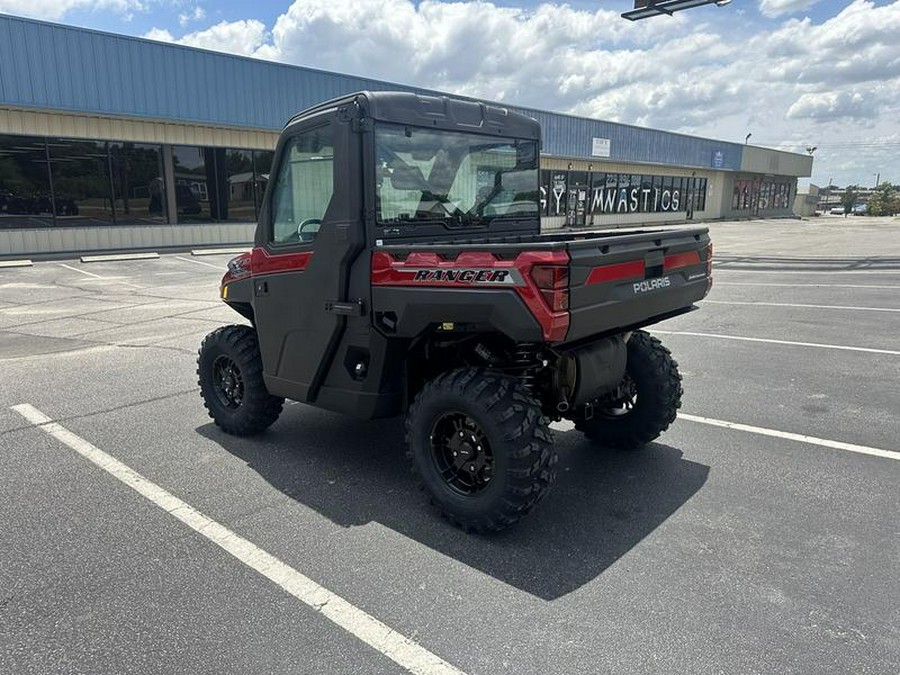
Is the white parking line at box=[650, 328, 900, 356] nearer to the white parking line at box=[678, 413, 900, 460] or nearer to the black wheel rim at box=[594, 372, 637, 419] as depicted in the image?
the white parking line at box=[678, 413, 900, 460]

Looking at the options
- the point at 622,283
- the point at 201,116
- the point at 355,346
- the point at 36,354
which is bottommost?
the point at 36,354

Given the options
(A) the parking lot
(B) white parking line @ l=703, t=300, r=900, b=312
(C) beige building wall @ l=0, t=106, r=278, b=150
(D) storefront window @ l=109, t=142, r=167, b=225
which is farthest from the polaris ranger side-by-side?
(D) storefront window @ l=109, t=142, r=167, b=225

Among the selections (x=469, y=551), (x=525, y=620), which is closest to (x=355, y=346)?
(x=469, y=551)

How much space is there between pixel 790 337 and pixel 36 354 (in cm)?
983

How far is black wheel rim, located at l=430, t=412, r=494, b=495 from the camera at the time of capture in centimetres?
344

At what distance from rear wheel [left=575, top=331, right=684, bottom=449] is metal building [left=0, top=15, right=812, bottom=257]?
1329 cm

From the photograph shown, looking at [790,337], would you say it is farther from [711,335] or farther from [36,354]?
[36,354]

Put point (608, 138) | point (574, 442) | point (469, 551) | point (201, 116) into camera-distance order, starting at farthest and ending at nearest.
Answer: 1. point (608, 138)
2. point (201, 116)
3. point (574, 442)
4. point (469, 551)

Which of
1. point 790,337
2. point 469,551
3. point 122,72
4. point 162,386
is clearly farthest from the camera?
point 122,72

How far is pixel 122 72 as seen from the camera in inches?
684

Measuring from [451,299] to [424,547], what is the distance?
4.36 feet

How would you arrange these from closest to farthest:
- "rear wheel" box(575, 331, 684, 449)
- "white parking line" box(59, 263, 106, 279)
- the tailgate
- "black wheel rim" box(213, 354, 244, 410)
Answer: the tailgate, "rear wheel" box(575, 331, 684, 449), "black wheel rim" box(213, 354, 244, 410), "white parking line" box(59, 263, 106, 279)

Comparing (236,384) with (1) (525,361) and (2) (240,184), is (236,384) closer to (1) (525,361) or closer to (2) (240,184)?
(1) (525,361)

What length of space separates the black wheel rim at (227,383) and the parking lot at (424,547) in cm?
33
